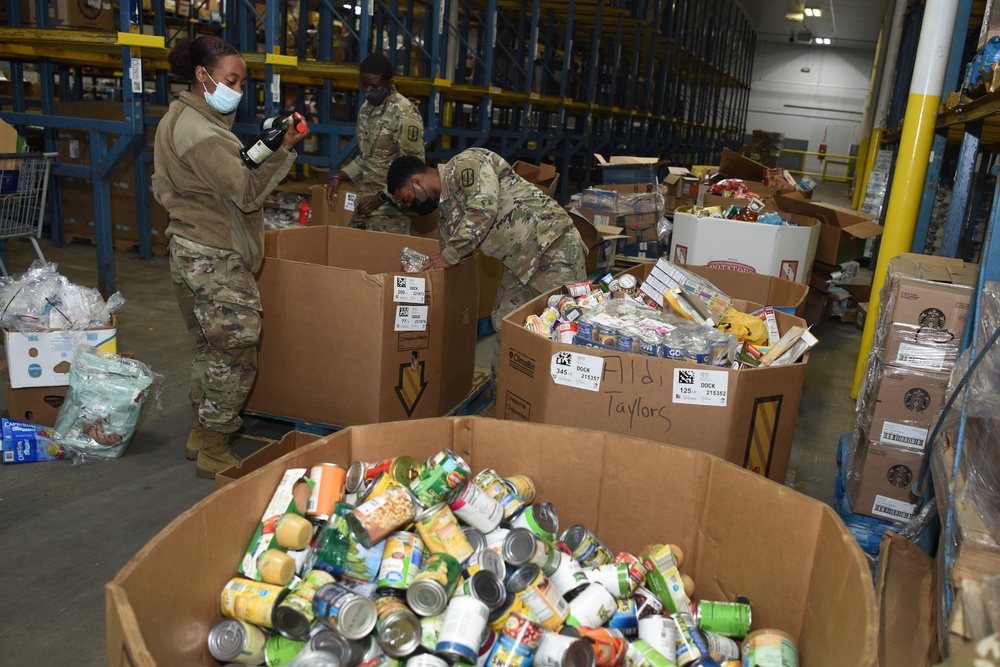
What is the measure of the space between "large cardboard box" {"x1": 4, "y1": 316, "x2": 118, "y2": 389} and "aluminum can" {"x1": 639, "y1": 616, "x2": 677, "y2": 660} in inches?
112

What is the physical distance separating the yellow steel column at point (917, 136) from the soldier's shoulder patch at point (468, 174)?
7.84ft

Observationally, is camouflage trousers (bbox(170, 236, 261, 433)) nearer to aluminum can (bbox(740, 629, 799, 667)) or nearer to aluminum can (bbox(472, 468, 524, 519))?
aluminum can (bbox(472, 468, 524, 519))

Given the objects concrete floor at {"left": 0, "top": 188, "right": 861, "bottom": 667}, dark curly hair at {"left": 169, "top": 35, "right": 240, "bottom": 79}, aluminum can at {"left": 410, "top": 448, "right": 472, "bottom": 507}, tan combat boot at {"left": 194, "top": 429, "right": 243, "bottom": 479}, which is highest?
dark curly hair at {"left": 169, "top": 35, "right": 240, "bottom": 79}

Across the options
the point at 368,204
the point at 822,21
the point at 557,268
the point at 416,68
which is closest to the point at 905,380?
the point at 557,268

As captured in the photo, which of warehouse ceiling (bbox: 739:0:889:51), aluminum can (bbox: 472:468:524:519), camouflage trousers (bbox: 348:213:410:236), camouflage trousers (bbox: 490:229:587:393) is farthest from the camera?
warehouse ceiling (bbox: 739:0:889:51)

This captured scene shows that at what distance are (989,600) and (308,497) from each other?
1346 millimetres

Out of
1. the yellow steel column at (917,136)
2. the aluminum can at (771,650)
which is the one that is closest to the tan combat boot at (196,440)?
the aluminum can at (771,650)

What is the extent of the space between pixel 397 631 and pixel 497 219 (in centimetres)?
239

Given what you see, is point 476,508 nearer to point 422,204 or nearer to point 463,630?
point 463,630

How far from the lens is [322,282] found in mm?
3264

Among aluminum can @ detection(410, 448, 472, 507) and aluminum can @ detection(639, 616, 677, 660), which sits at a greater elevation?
Result: aluminum can @ detection(410, 448, 472, 507)

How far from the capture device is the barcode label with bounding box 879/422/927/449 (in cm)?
293

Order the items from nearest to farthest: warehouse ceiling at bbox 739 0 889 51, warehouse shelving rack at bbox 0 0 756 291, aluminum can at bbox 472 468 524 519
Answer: aluminum can at bbox 472 468 524 519, warehouse shelving rack at bbox 0 0 756 291, warehouse ceiling at bbox 739 0 889 51

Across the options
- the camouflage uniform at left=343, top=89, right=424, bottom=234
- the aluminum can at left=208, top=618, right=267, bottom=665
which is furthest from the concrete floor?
the camouflage uniform at left=343, top=89, right=424, bottom=234
